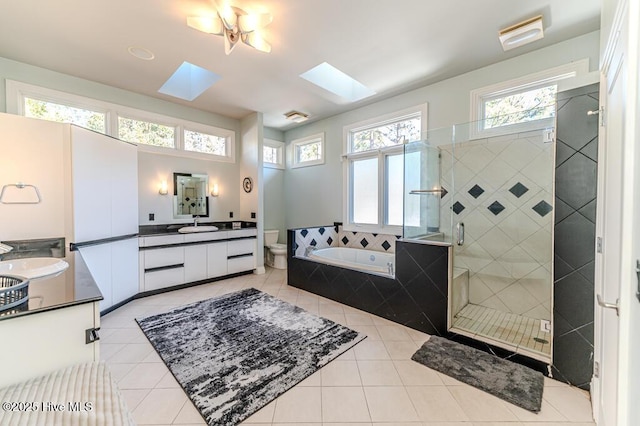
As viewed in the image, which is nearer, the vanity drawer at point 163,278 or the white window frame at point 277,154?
the vanity drawer at point 163,278

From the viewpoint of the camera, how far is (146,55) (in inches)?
116

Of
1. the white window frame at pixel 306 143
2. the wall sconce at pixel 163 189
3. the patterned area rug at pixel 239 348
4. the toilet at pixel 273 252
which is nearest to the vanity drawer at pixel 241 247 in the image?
the toilet at pixel 273 252

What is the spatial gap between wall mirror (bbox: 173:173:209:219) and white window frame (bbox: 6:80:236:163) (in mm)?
403

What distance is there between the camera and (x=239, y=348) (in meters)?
2.30

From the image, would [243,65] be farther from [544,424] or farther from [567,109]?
[544,424]

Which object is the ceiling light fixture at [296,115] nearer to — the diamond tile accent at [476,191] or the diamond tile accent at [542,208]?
the diamond tile accent at [476,191]

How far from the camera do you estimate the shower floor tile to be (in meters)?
2.16

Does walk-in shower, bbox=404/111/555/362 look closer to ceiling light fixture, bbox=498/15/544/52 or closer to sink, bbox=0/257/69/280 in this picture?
ceiling light fixture, bbox=498/15/544/52

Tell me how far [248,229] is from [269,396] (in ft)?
10.7

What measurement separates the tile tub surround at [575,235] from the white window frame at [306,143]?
369 centimetres

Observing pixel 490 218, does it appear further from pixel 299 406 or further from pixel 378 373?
pixel 299 406

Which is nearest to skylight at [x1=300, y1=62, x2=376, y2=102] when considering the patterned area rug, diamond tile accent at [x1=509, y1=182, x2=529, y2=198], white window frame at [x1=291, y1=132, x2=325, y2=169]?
white window frame at [x1=291, y1=132, x2=325, y2=169]

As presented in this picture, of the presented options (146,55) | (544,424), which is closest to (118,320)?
(146,55)

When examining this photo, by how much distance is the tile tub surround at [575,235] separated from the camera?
68.2 inches
